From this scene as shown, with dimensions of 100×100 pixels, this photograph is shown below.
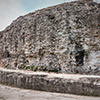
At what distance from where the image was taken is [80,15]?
721cm

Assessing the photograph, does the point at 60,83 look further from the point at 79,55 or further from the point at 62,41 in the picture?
the point at 62,41

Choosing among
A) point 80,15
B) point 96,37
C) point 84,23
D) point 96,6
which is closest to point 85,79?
point 96,37

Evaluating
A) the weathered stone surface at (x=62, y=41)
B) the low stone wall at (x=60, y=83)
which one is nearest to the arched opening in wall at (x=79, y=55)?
the weathered stone surface at (x=62, y=41)

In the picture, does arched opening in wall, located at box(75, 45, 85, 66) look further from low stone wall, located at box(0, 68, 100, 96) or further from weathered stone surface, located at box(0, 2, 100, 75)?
low stone wall, located at box(0, 68, 100, 96)

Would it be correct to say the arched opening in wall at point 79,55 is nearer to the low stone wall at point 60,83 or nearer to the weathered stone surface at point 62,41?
the weathered stone surface at point 62,41

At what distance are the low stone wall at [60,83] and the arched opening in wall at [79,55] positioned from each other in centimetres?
108

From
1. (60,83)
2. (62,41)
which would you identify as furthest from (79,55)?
(60,83)

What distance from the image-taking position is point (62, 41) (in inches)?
273

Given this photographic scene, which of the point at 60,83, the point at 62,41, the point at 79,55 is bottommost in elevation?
the point at 60,83

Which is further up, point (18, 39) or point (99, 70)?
point (18, 39)

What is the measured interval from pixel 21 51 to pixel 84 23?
13.0 ft

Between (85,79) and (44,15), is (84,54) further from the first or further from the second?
(44,15)

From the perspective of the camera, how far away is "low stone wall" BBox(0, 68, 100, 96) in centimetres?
452

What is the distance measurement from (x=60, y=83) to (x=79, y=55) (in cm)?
197
